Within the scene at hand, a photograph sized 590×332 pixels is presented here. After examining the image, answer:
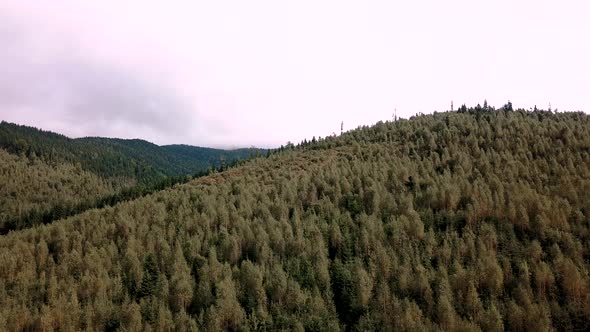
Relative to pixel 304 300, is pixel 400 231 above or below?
above

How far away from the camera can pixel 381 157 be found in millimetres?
63094

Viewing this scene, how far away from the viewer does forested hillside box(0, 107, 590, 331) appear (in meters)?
24.1

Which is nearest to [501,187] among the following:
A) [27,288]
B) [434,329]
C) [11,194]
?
[434,329]

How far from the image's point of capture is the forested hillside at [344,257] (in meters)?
24.1

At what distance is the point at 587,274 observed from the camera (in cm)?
2423

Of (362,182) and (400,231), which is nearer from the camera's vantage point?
(400,231)

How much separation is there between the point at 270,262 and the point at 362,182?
2122cm

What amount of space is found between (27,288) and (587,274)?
135 feet

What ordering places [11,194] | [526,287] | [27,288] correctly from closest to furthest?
[526,287]
[27,288]
[11,194]

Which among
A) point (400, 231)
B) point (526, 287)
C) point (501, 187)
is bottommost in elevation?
point (526, 287)

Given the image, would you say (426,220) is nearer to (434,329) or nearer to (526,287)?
(526,287)

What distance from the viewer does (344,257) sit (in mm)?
31969

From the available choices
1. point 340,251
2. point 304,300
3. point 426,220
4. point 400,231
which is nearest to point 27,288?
point 304,300

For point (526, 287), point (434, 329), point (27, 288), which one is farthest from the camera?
point (27, 288)
